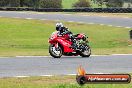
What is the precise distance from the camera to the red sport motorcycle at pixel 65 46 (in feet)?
56.9

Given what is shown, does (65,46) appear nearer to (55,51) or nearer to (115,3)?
(55,51)

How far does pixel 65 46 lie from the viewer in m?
17.5

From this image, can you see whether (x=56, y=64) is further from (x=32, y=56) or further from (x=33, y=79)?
(x=33, y=79)

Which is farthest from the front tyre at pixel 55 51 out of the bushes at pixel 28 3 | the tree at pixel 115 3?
the tree at pixel 115 3

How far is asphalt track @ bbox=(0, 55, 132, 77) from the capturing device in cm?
1350

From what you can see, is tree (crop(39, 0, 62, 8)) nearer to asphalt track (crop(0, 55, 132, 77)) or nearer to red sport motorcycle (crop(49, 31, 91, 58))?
red sport motorcycle (crop(49, 31, 91, 58))

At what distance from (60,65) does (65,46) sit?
2671 mm

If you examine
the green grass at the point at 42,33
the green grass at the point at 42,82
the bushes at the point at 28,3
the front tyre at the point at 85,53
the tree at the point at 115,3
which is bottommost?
the tree at the point at 115,3

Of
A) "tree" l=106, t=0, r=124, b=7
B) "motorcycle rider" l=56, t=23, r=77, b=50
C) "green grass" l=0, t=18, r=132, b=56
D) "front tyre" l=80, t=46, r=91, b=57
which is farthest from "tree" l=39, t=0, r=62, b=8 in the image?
"front tyre" l=80, t=46, r=91, b=57

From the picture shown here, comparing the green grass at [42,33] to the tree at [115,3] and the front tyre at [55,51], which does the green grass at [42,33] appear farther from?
the tree at [115,3]

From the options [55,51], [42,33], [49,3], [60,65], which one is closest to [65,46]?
[55,51]

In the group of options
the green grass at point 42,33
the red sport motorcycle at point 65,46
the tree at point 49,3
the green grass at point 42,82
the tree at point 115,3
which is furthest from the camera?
the tree at point 115,3

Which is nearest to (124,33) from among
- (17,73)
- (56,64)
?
(56,64)

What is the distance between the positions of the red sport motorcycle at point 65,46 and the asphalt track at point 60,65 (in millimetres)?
375
